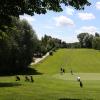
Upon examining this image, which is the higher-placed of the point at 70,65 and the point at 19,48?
the point at 19,48

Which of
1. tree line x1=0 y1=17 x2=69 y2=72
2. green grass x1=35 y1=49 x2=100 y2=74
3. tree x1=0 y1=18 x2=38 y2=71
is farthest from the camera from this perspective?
green grass x1=35 y1=49 x2=100 y2=74

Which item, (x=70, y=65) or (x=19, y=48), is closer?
(x=19, y=48)

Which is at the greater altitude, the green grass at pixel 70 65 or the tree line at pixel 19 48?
the tree line at pixel 19 48

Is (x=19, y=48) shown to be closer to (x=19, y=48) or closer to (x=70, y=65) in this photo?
(x=19, y=48)

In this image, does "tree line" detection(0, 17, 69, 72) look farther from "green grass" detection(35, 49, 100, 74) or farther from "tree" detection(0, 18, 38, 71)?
"green grass" detection(35, 49, 100, 74)

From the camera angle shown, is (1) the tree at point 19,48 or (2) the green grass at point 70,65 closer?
(1) the tree at point 19,48

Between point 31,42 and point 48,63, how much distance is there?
26.9 metres

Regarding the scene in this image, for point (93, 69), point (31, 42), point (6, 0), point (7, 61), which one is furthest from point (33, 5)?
point (93, 69)

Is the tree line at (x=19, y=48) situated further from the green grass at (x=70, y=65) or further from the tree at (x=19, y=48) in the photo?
the green grass at (x=70, y=65)

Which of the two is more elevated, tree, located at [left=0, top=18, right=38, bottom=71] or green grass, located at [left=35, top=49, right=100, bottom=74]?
tree, located at [left=0, top=18, right=38, bottom=71]

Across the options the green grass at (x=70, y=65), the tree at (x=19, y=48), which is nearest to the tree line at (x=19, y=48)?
the tree at (x=19, y=48)

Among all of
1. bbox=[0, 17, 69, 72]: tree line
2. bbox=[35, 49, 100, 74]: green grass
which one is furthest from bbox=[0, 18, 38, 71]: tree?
bbox=[35, 49, 100, 74]: green grass

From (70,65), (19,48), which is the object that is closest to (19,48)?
(19,48)

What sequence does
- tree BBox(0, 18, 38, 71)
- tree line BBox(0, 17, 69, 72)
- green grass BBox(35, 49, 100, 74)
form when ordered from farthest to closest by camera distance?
1. green grass BBox(35, 49, 100, 74)
2. tree line BBox(0, 17, 69, 72)
3. tree BBox(0, 18, 38, 71)
